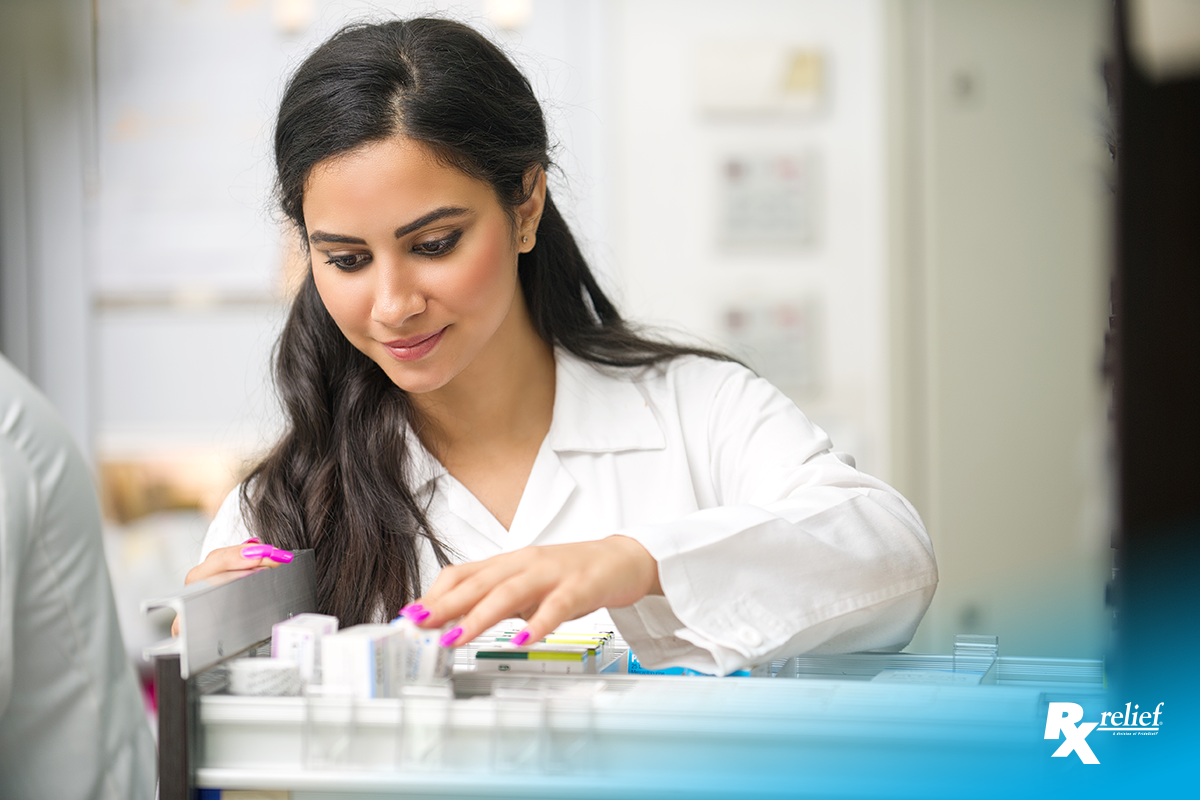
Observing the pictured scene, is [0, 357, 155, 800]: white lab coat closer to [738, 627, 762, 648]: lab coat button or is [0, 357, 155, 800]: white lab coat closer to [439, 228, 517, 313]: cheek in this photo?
[439, 228, 517, 313]: cheek

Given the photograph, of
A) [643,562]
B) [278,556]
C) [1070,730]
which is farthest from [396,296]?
[1070,730]

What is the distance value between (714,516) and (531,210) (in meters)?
0.51

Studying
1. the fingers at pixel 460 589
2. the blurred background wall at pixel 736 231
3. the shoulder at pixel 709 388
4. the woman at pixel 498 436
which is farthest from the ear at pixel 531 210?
the blurred background wall at pixel 736 231

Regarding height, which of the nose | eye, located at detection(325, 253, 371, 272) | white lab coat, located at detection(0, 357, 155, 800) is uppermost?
eye, located at detection(325, 253, 371, 272)

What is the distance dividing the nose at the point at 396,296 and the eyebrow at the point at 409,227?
0.12ft

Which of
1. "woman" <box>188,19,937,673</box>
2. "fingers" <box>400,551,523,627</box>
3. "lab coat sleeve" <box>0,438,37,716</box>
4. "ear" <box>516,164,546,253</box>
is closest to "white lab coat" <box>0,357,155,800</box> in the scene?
"lab coat sleeve" <box>0,438,37,716</box>

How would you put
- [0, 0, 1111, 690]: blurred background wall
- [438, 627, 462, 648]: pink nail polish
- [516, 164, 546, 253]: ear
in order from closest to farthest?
1. [438, 627, 462, 648]: pink nail polish
2. [516, 164, 546, 253]: ear
3. [0, 0, 1111, 690]: blurred background wall

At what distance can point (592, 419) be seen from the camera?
4.27 feet

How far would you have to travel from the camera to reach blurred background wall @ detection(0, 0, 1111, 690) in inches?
92.0

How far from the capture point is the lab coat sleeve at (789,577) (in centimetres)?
84

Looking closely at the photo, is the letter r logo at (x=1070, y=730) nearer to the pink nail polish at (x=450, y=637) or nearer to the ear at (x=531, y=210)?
the pink nail polish at (x=450, y=637)

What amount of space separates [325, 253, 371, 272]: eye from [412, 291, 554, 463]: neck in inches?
10.5

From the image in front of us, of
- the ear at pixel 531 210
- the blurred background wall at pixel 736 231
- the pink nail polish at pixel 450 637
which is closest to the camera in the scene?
the pink nail polish at pixel 450 637

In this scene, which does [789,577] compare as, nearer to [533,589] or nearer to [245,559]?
[533,589]
